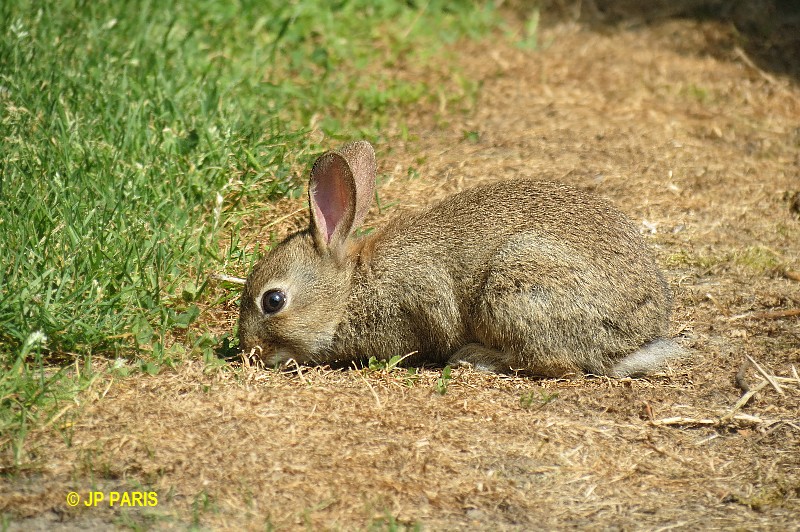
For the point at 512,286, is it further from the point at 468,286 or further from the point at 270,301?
the point at 270,301

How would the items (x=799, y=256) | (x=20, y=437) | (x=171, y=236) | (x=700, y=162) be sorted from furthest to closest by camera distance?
(x=700, y=162) → (x=799, y=256) → (x=171, y=236) → (x=20, y=437)

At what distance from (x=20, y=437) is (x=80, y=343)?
0.83 metres

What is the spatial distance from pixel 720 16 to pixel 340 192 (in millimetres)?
6516

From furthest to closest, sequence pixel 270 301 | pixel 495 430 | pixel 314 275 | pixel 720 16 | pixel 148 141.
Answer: pixel 720 16, pixel 148 141, pixel 314 275, pixel 270 301, pixel 495 430

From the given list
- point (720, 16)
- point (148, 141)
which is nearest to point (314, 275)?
point (148, 141)

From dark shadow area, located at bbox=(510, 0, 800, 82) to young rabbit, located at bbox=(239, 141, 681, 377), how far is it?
5233 mm

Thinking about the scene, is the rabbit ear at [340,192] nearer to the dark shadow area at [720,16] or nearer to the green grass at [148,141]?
the green grass at [148,141]

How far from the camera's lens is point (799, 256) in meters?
6.39

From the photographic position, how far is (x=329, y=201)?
5.23m

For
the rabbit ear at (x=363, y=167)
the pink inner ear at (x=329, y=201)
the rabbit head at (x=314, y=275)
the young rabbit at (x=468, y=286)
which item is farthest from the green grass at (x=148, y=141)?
the rabbit ear at (x=363, y=167)

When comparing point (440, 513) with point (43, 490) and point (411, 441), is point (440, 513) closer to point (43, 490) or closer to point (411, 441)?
point (411, 441)

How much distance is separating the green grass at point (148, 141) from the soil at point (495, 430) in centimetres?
34

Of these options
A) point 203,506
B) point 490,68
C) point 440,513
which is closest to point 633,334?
point 440,513

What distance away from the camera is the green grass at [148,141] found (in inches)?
188
